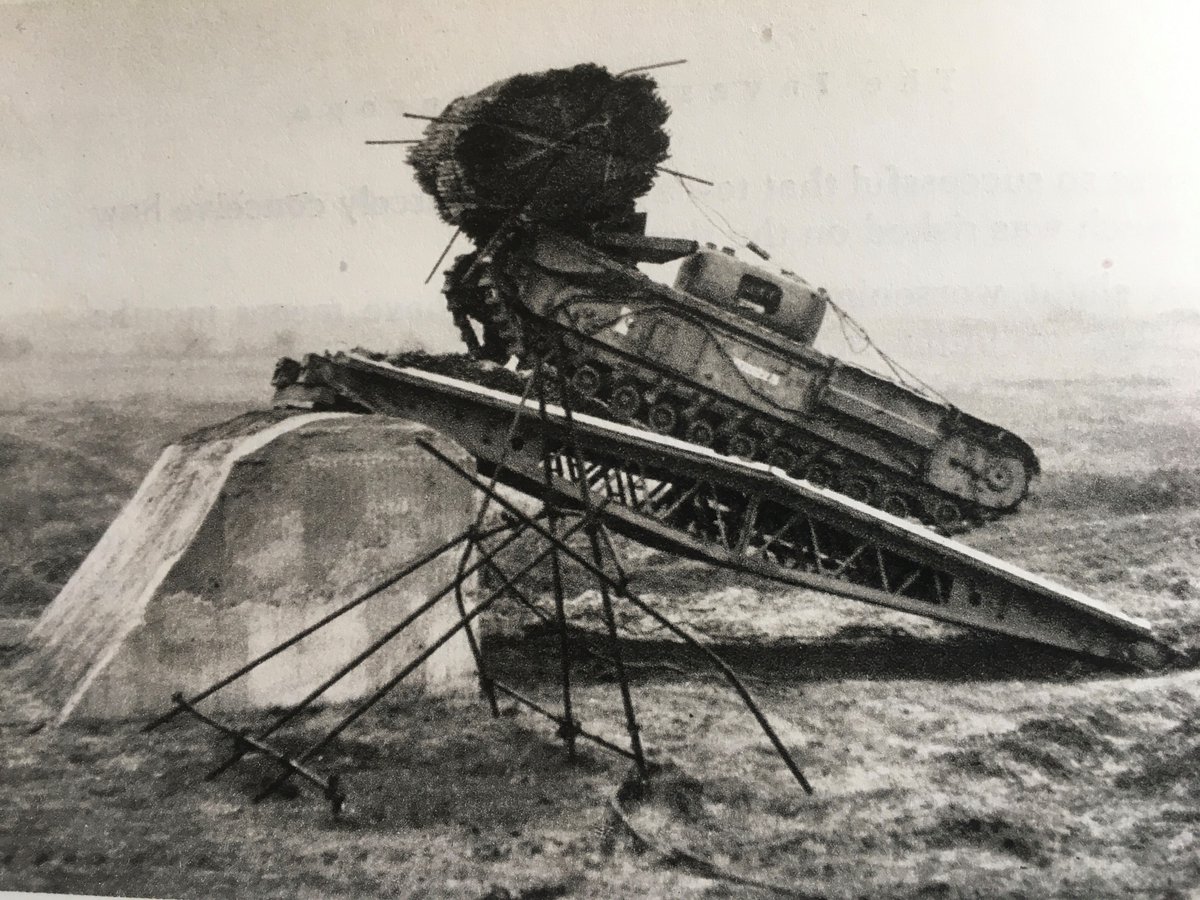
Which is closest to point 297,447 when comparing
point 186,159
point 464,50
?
point 186,159

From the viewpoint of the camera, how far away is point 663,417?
22.9 ft

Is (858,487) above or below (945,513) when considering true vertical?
above

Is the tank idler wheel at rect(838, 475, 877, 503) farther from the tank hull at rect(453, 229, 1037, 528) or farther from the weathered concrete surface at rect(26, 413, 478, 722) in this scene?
the weathered concrete surface at rect(26, 413, 478, 722)

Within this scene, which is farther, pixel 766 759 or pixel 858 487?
pixel 858 487

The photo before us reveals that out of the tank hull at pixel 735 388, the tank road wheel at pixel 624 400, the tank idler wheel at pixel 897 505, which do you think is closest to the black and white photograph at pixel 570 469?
the tank hull at pixel 735 388

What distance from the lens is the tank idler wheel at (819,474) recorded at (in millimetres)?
6383

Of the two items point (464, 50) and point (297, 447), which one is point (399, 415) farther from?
point (464, 50)

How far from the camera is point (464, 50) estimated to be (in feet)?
15.4

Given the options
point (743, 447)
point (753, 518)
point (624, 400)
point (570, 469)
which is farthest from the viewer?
point (624, 400)

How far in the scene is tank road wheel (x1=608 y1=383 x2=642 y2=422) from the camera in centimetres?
689

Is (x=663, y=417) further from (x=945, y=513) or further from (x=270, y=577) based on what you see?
(x=270, y=577)

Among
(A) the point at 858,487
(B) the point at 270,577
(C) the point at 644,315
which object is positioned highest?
(C) the point at 644,315

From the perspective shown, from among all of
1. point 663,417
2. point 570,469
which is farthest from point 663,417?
point 570,469

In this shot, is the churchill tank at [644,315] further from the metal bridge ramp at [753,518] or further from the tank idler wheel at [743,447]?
the metal bridge ramp at [753,518]
